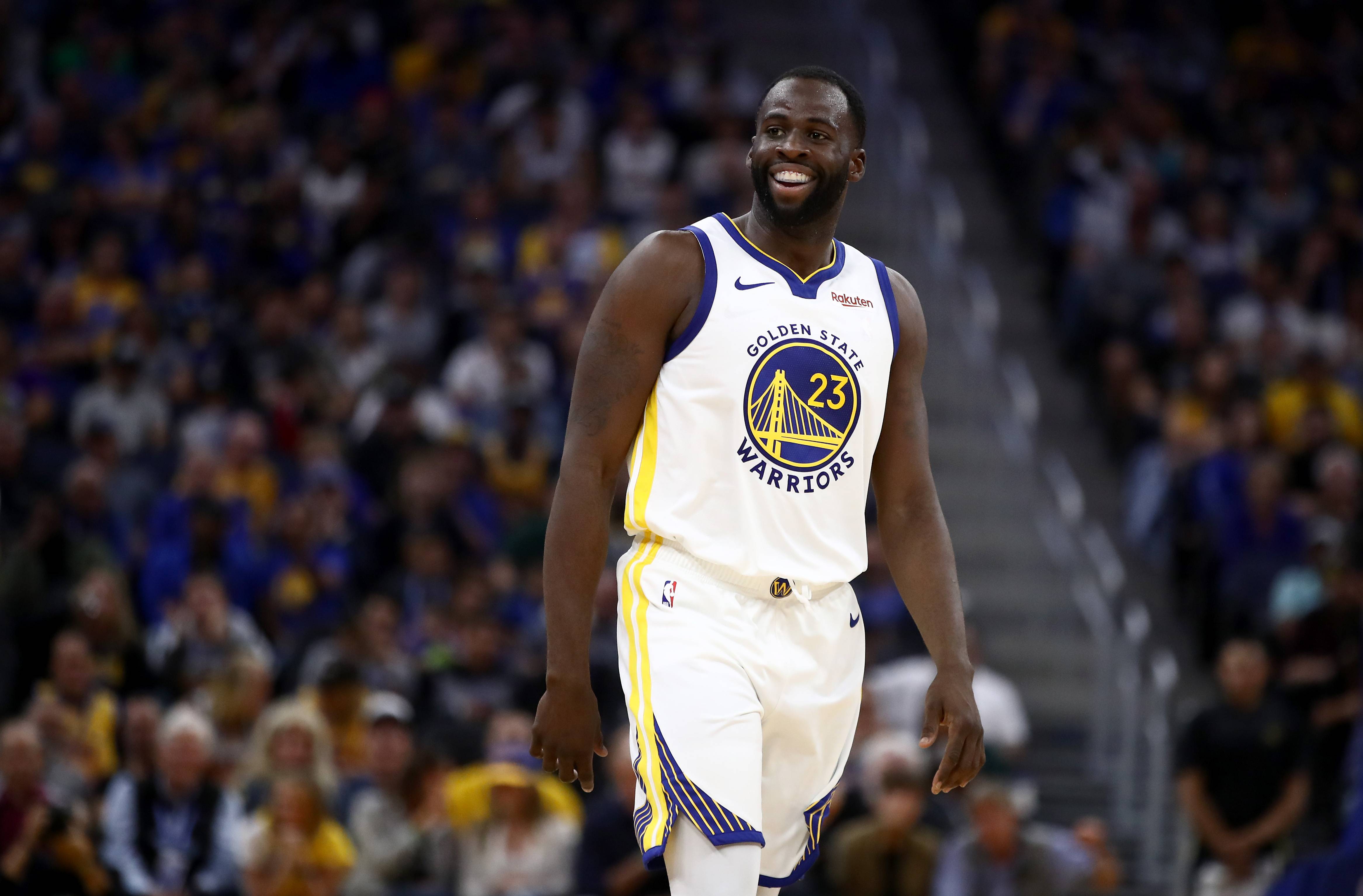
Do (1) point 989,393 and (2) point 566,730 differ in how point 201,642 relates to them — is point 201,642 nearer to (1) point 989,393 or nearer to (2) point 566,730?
(2) point 566,730

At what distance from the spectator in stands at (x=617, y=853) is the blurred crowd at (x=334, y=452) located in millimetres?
17

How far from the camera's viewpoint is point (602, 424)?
430 cm

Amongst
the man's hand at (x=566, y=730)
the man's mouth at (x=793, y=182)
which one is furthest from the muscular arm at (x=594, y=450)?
the man's mouth at (x=793, y=182)

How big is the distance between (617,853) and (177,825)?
2.23 meters

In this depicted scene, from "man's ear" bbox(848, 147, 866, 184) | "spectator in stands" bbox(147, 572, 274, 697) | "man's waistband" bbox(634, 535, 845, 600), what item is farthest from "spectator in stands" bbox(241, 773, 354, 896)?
"man's ear" bbox(848, 147, 866, 184)

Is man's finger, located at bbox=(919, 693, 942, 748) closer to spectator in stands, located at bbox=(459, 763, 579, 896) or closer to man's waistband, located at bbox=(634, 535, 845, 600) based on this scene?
man's waistband, located at bbox=(634, 535, 845, 600)

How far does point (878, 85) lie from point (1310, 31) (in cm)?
552

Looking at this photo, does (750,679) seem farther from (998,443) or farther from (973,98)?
(973,98)

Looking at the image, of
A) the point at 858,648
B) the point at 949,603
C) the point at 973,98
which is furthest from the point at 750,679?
the point at 973,98

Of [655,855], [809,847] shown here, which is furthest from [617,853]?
[655,855]

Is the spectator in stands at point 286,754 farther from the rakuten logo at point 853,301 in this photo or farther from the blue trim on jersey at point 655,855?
the rakuten logo at point 853,301

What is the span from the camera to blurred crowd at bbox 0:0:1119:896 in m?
8.98

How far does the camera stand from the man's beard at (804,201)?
4383mm

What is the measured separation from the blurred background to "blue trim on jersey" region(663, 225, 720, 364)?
177 inches
